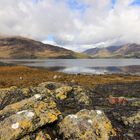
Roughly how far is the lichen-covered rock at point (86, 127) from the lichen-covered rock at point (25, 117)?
64 centimetres

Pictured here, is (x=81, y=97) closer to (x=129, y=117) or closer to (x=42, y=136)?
(x=129, y=117)

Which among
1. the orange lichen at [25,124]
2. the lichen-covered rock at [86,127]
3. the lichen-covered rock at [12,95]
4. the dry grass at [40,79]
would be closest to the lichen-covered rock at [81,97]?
the lichen-covered rock at [12,95]

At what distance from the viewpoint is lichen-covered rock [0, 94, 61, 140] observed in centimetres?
1098

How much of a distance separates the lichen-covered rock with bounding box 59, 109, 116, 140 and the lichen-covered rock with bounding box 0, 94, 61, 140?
0.64 m

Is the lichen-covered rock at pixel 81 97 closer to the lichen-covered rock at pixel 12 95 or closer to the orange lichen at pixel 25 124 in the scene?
the lichen-covered rock at pixel 12 95

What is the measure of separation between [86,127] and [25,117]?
8.56 feet

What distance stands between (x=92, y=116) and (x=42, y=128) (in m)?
2.34

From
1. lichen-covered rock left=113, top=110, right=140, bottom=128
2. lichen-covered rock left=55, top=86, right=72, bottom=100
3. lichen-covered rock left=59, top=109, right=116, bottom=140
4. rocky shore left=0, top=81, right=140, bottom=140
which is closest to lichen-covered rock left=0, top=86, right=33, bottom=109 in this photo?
lichen-covered rock left=55, top=86, right=72, bottom=100

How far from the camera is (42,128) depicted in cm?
1159

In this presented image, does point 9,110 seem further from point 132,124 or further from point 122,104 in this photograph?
point 122,104

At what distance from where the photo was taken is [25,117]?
11539mm

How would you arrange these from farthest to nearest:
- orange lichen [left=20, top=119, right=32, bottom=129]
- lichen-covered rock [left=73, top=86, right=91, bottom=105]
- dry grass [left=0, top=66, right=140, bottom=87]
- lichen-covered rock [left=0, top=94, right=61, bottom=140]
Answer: dry grass [left=0, top=66, right=140, bottom=87] < lichen-covered rock [left=73, top=86, right=91, bottom=105] < orange lichen [left=20, top=119, right=32, bottom=129] < lichen-covered rock [left=0, top=94, right=61, bottom=140]

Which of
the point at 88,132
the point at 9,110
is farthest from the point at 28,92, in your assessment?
the point at 88,132

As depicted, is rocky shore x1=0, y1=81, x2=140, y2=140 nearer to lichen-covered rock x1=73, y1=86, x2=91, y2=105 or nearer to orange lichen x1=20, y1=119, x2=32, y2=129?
orange lichen x1=20, y1=119, x2=32, y2=129
